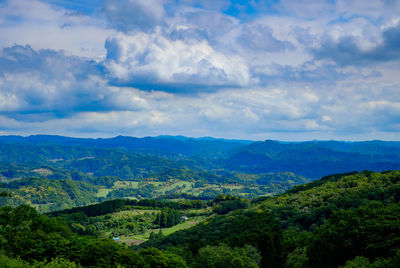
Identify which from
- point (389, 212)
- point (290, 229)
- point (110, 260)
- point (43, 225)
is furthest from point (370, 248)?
point (43, 225)

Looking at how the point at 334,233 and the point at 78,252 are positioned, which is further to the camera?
the point at 78,252

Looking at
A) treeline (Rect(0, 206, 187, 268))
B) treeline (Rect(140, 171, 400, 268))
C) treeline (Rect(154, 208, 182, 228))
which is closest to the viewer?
treeline (Rect(140, 171, 400, 268))

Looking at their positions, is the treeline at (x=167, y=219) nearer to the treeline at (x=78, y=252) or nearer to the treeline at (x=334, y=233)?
the treeline at (x=334, y=233)

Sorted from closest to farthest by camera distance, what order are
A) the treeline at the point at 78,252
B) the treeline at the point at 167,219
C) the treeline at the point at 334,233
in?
the treeline at the point at 334,233, the treeline at the point at 78,252, the treeline at the point at 167,219

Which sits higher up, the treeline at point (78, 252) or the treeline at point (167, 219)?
the treeline at point (78, 252)

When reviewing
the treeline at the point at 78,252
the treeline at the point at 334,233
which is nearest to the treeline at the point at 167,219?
the treeline at the point at 334,233

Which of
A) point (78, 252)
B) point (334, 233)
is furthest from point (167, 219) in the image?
point (334, 233)

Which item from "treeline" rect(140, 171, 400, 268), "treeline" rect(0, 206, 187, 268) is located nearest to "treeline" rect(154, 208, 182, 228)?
"treeline" rect(140, 171, 400, 268)

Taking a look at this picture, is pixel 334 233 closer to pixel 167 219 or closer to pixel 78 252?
pixel 78 252

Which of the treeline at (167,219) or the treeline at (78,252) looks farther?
the treeline at (167,219)

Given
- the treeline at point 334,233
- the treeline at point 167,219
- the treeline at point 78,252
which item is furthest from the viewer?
the treeline at point 167,219

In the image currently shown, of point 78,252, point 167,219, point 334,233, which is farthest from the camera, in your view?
point 167,219

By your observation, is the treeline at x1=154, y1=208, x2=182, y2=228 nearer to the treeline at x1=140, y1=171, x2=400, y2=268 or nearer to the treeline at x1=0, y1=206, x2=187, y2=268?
the treeline at x1=140, y1=171, x2=400, y2=268
